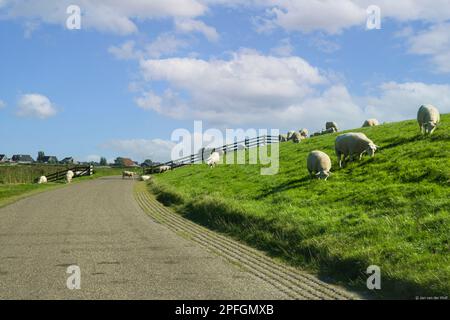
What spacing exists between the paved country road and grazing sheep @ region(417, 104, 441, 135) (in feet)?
44.4

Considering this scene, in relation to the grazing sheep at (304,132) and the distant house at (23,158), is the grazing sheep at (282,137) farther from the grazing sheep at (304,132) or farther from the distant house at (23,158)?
the distant house at (23,158)

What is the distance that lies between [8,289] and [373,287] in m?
6.50

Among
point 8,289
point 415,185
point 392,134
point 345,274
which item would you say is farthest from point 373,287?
point 392,134

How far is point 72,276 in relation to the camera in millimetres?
9320

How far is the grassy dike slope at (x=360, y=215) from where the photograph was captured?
9.53 m

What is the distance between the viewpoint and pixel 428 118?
2406 cm

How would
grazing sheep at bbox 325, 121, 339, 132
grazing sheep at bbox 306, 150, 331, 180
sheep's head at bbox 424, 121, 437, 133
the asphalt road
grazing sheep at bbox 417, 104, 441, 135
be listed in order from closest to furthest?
the asphalt road < grazing sheep at bbox 306, 150, 331, 180 < sheep's head at bbox 424, 121, 437, 133 < grazing sheep at bbox 417, 104, 441, 135 < grazing sheep at bbox 325, 121, 339, 132

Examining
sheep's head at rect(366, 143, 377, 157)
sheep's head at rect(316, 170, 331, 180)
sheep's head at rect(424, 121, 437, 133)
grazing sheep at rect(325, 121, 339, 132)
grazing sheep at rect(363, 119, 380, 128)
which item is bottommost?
sheep's head at rect(316, 170, 331, 180)

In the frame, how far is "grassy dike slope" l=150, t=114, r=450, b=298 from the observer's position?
9531mm

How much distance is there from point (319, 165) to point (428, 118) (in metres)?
6.96

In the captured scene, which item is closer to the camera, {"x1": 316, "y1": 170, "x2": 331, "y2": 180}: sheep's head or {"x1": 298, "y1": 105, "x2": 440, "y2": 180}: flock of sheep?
{"x1": 316, "y1": 170, "x2": 331, "y2": 180}: sheep's head

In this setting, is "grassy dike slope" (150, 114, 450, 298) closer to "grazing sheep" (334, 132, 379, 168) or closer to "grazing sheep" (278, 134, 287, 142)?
"grazing sheep" (334, 132, 379, 168)

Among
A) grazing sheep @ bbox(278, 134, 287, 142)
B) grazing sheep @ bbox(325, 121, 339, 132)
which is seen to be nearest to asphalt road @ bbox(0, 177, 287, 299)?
grazing sheep @ bbox(325, 121, 339, 132)
